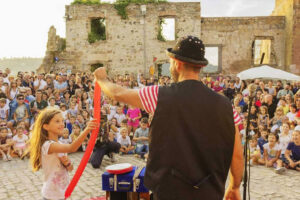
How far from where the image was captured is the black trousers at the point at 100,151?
21.5ft

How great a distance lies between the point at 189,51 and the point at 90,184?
446 cm

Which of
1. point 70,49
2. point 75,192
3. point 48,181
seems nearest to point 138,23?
point 70,49

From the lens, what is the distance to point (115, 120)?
30.4 feet

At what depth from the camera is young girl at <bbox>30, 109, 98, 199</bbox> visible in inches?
104

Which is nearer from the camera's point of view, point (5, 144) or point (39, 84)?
point (5, 144)

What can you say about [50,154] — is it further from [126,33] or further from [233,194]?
[126,33]

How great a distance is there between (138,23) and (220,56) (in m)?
5.91

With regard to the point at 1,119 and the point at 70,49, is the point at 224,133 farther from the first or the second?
the point at 70,49

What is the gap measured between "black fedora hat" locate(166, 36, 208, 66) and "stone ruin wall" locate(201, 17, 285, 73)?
16.8m

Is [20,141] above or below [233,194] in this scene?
below

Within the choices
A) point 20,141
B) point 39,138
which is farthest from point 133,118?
point 39,138

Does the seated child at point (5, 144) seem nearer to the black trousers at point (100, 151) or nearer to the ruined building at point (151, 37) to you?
the black trousers at point (100, 151)

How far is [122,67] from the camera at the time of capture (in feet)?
59.2

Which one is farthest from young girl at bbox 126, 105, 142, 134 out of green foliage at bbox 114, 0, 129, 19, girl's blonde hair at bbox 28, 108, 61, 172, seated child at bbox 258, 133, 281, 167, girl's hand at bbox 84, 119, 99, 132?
green foliage at bbox 114, 0, 129, 19
